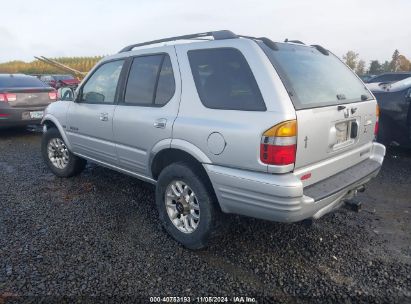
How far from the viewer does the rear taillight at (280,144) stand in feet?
7.70

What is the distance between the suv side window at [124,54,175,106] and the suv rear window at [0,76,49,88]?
5.85 meters

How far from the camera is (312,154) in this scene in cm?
255

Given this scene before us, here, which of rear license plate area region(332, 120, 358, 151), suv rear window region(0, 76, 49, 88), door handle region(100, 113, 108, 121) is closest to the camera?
rear license plate area region(332, 120, 358, 151)

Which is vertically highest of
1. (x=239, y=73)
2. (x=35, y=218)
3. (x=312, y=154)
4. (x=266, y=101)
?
(x=239, y=73)

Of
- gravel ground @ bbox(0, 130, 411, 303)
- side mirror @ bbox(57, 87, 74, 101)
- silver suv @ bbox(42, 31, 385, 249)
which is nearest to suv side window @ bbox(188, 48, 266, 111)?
silver suv @ bbox(42, 31, 385, 249)

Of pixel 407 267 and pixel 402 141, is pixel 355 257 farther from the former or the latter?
pixel 402 141

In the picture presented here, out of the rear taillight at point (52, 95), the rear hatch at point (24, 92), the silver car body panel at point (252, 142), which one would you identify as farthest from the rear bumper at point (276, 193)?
the rear taillight at point (52, 95)

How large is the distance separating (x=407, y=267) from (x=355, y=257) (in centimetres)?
39

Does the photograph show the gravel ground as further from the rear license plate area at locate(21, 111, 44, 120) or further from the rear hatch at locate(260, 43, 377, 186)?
the rear license plate area at locate(21, 111, 44, 120)

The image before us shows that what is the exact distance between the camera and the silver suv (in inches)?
95.3

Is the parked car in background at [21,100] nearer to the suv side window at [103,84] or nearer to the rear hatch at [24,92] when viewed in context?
the rear hatch at [24,92]

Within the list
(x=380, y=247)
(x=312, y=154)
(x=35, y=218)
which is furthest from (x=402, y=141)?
(x=35, y=218)

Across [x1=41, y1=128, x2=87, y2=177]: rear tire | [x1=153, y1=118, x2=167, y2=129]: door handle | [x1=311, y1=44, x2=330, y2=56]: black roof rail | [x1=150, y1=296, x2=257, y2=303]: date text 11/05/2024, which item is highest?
[x1=311, y1=44, x2=330, y2=56]: black roof rail

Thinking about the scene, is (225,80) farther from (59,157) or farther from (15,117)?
(15,117)
